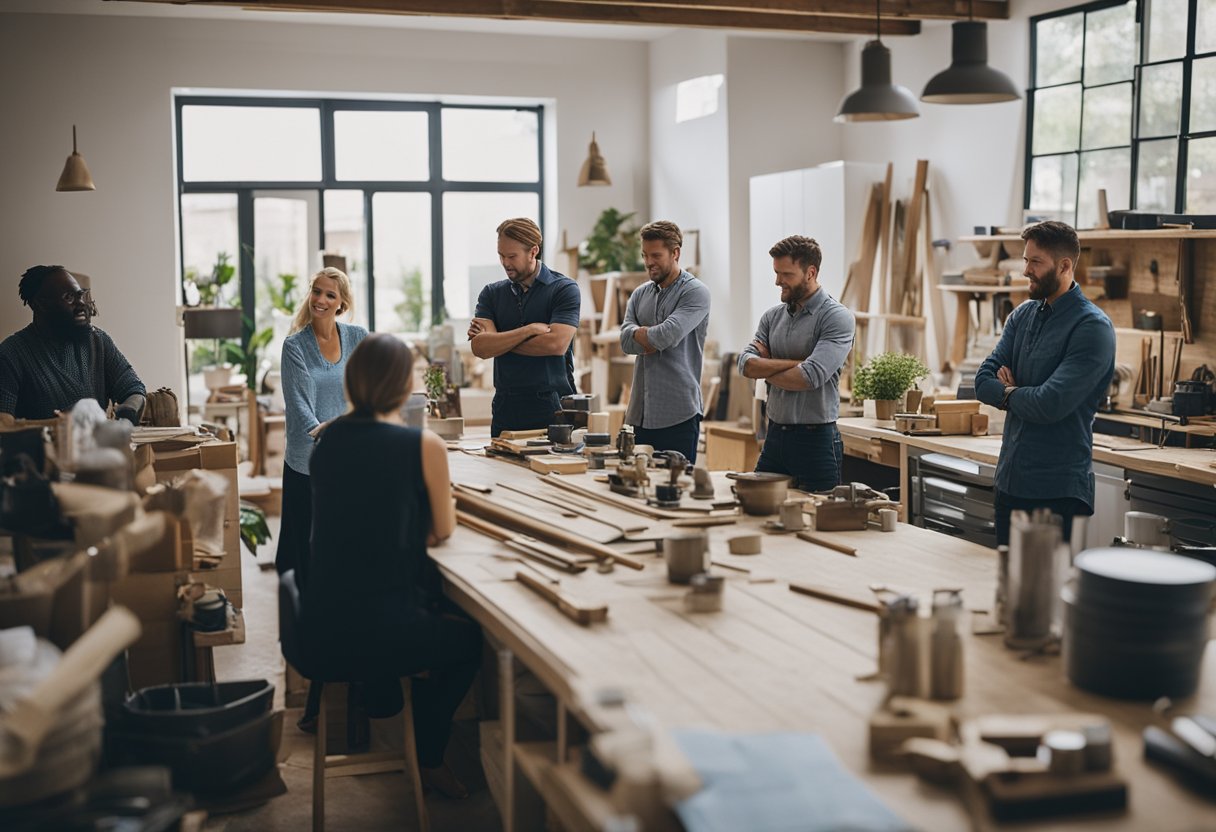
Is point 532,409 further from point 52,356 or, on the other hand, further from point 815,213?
point 815,213

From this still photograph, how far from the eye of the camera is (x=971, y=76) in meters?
5.75

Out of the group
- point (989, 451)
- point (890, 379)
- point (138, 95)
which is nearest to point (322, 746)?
point (989, 451)

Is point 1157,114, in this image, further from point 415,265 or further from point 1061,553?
point 415,265

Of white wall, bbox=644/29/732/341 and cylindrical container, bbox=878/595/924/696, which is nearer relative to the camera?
cylindrical container, bbox=878/595/924/696

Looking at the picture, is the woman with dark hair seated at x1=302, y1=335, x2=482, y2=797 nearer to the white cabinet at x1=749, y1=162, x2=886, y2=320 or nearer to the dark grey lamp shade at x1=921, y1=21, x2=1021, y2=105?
the dark grey lamp shade at x1=921, y1=21, x2=1021, y2=105

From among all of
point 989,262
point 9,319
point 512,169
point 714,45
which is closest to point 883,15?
point 989,262

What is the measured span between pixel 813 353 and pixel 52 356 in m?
3.13

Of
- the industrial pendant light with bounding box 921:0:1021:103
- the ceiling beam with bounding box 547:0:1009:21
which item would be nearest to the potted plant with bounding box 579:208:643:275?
the ceiling beam with bounding box 547:0:1009:21

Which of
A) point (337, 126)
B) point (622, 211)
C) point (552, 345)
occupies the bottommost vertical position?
point (552, 345)

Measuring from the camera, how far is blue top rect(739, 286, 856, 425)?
5.26m

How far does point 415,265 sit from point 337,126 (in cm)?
155

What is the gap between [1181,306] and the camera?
21.0ft

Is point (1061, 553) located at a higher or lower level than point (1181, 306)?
lower

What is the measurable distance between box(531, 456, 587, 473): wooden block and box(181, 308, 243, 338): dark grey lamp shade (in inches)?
245
